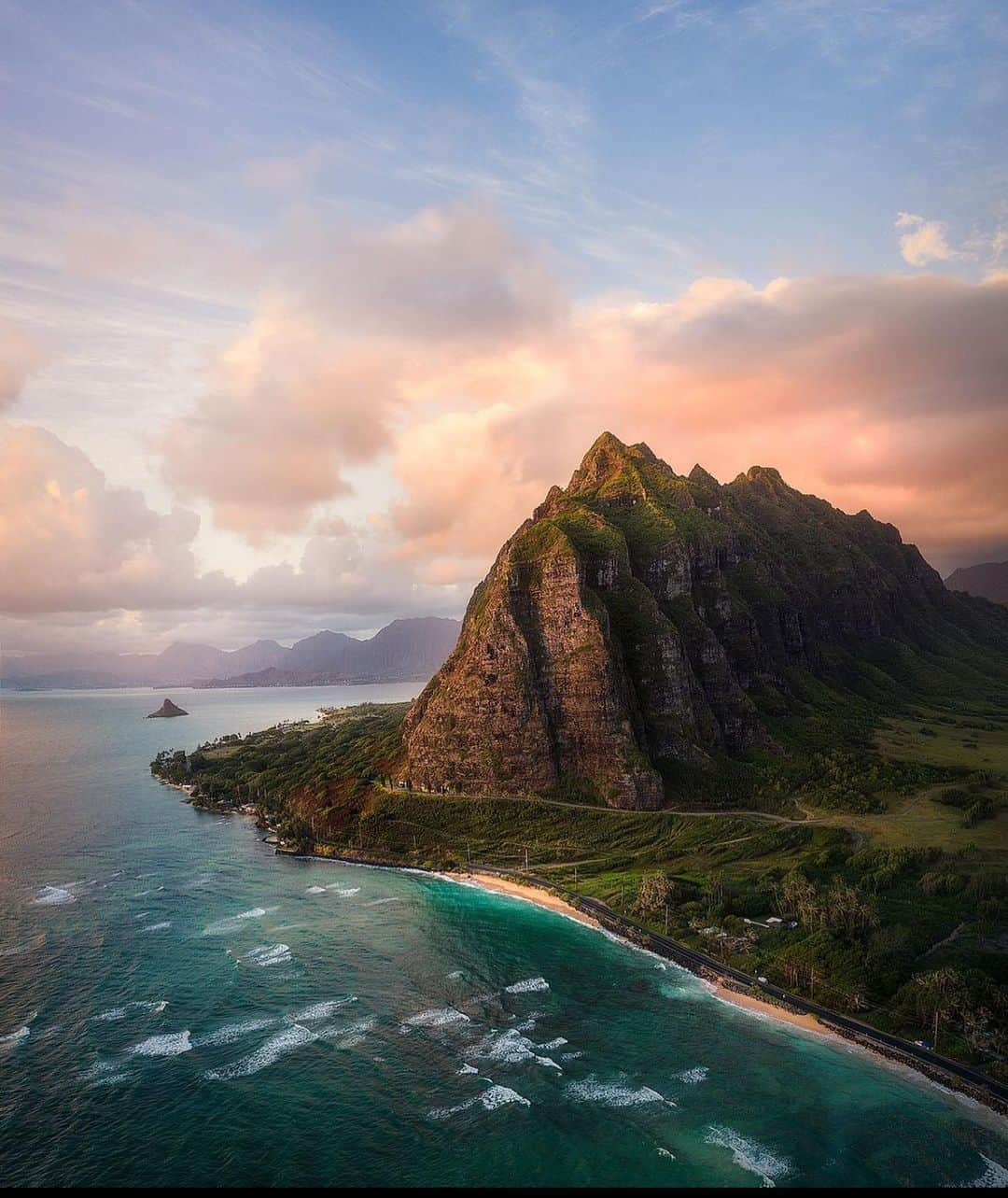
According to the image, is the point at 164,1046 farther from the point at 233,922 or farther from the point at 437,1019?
the point at 233,922

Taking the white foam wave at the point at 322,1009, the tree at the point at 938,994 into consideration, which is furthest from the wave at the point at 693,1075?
the white foam wave at the point at 322,1009

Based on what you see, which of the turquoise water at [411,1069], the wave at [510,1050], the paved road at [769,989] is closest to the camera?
A: the turquoise water at [411,1069]

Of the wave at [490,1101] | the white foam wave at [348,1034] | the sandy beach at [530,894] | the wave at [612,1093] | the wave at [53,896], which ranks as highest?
the wave at [53,896]

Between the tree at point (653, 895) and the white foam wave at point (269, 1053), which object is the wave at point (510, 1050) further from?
the tree at point (653, 895)

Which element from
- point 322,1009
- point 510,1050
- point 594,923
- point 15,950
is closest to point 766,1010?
point 510,1050

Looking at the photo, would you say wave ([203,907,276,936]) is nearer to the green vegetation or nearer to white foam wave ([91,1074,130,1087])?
the green vegetation
